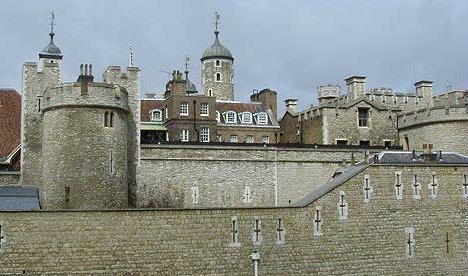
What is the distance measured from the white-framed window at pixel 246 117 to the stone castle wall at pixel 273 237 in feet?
83.6

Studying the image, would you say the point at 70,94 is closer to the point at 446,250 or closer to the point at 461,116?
the point at 446,250

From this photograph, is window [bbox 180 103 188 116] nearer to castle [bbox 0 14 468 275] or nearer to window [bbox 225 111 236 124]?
castle [bbox 0 14 468 275]

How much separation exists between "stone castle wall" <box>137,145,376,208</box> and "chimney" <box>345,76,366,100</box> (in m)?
13.5

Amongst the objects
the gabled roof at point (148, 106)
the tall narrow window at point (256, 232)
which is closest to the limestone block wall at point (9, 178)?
the tall narrow window at point (256, 232)

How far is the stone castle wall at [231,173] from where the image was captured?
128ft

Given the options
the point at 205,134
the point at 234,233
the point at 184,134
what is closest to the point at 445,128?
the point at 205,134

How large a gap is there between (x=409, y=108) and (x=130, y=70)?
86.2 ft

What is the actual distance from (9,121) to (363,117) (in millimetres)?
21517

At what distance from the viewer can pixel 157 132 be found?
51625mm

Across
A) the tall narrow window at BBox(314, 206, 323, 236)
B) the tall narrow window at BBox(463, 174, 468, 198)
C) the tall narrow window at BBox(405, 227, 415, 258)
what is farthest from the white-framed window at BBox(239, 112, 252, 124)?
the tall narrow window at BBox(314, 206, 323, 236)

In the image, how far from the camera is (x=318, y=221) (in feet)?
101

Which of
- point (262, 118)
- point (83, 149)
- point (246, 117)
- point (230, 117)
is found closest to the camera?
point (83, 149)

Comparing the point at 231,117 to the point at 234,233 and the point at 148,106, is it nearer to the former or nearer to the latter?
the point at 148,106

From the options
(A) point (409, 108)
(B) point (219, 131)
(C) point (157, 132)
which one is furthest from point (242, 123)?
(A) point (409, 108)
